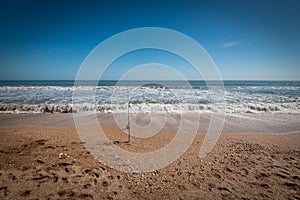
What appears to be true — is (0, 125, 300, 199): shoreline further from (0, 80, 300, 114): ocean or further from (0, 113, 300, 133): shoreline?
(0, 80, 300, 114): ocean

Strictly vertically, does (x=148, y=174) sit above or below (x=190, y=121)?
below

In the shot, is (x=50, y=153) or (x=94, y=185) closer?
(x=94, y=185)

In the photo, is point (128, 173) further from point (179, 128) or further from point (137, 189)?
point (179, 128)

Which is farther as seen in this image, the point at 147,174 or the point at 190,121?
the point at 190,121

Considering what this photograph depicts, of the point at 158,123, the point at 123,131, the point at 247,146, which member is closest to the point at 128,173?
the point at 123,131

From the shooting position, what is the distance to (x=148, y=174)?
362 centimetres

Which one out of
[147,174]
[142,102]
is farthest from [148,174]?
[142,102]

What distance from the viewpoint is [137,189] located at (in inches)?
126

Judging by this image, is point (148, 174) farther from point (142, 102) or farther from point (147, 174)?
point (142, 102)

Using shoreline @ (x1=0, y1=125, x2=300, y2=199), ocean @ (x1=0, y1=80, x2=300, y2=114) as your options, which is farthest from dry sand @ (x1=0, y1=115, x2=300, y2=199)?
ocean @ (x1=0, y1=80, x2=300, y2=114)

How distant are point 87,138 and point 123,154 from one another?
67.6 inches

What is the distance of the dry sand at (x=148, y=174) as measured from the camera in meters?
3.06

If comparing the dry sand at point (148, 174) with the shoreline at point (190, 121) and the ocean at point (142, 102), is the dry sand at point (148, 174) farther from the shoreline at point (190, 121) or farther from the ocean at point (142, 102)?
the ocean at point (142, 102)

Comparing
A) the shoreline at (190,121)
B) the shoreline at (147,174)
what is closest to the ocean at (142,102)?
the shoreline at (190,121)
